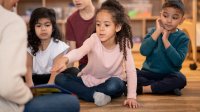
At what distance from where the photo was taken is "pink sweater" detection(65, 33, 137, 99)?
68.5 inches

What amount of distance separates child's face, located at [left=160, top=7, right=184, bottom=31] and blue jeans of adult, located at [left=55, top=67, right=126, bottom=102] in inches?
17.0

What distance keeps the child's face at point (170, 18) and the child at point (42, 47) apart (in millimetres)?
574

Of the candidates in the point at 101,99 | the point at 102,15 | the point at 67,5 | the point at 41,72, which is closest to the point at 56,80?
the point at 41,72

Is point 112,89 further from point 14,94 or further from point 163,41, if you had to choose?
point 14,94

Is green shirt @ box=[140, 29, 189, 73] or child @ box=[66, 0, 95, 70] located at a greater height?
child @ box=[66, 0, 95, 70]

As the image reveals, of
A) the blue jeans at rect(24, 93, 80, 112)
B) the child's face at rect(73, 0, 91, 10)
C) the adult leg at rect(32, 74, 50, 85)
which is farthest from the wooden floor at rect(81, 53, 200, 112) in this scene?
the child's face at rect(73, 0, 91, 10)

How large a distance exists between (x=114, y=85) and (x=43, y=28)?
53cm

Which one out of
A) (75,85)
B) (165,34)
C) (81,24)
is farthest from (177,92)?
(81,24)

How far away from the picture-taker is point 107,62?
1800mm

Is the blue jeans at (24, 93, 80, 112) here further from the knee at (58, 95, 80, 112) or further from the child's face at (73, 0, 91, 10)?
the child's face at (73, 0, 91, 10)

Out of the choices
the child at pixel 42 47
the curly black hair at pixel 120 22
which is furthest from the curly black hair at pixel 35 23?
the curly black hair at pixel 120 22

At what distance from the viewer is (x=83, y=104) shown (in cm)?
178

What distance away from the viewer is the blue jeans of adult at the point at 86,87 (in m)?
1.78

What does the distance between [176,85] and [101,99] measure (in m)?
0.49
